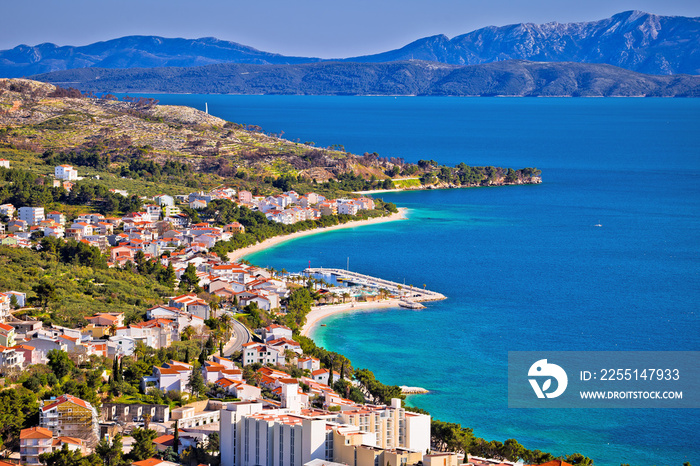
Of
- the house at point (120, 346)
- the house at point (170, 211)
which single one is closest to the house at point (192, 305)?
the house at point (120, 346)

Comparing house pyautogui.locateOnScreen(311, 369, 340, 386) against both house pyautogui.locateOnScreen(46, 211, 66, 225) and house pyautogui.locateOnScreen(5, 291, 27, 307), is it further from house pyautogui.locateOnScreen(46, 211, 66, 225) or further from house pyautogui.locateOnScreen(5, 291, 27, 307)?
house pyautogui.locateOnScreen(46, 211, 66, 225)

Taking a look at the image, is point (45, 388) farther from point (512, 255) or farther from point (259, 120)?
point (259, 120)

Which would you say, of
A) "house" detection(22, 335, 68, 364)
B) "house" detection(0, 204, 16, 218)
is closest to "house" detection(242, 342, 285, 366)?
"house" detection(22, 335, 68, 364)

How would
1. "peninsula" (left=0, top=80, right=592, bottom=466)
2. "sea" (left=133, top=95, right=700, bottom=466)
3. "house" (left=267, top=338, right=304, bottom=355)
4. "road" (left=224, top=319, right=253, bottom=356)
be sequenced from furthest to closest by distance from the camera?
"road" (left=224, top=319, right=253, bottom=356)
"house" (left=267, top=338, right=304, bottom=355)
"sea" (left=133, top=95, right=700, bottom=466)
"peninsula" (left=0, top=80, right=592, bottom=466)

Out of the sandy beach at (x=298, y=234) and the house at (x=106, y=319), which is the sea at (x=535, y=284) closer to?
the sandy beach at (x=298, y=234)

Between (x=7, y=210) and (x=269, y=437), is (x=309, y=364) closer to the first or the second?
(x=269, y=437)
